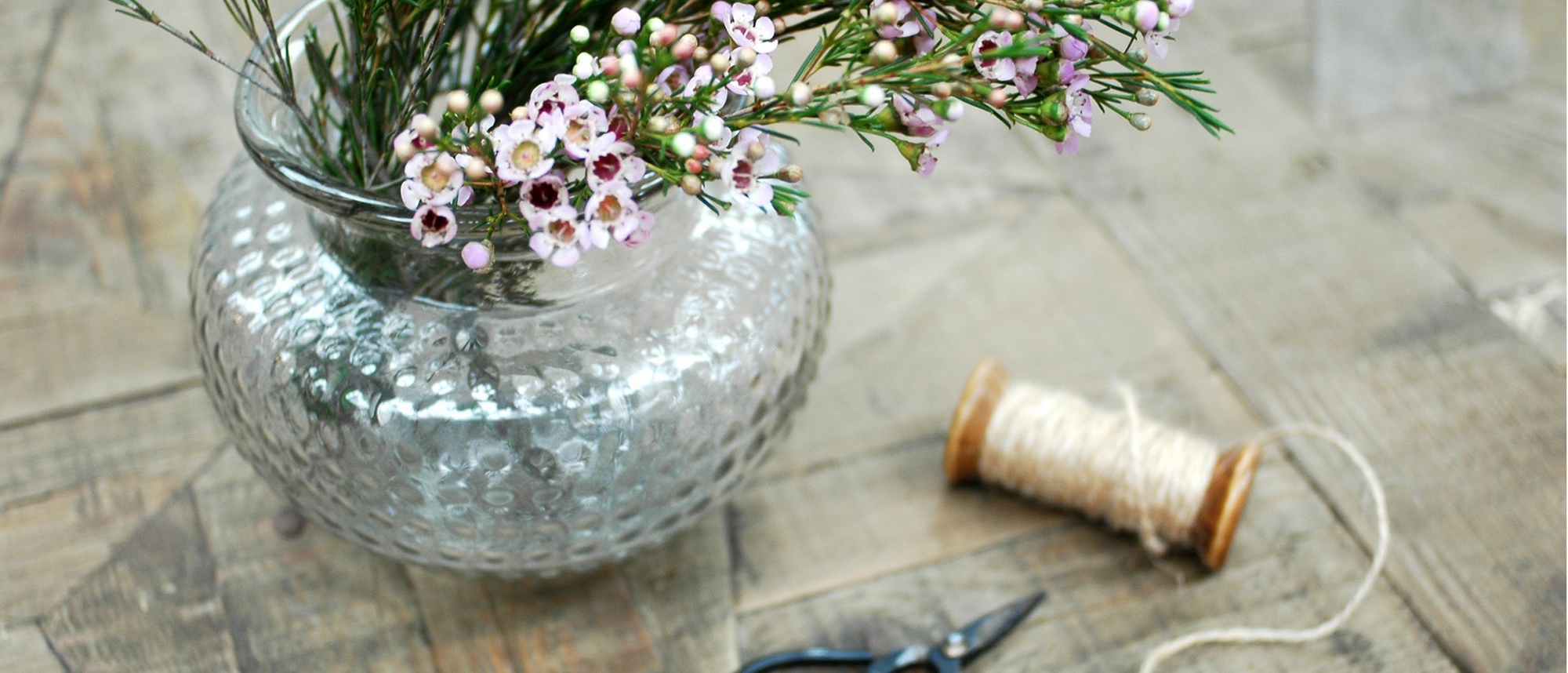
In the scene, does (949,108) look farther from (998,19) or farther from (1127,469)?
(1127,469)

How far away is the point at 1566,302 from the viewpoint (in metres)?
0.93

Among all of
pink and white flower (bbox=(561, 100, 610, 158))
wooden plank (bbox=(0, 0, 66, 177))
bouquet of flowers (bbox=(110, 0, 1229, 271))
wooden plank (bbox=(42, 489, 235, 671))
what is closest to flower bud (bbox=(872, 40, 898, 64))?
bouquet of flowers (bbox=(110, 0, 1229, 271))

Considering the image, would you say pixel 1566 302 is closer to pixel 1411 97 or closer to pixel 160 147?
pixel 1411 97

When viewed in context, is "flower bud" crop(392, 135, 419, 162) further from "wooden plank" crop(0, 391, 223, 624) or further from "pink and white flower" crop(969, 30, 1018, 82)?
"wooden plank" crop(0, 391, 223, 624)

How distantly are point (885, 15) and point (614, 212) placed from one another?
123 millimetres

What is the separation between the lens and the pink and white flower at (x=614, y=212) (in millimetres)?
443

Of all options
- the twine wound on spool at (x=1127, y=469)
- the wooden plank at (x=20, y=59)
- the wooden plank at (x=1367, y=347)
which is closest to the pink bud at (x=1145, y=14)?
the twine wound on spool at (x=1127, y=469)

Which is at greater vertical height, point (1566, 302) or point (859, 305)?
point (1566, 302)

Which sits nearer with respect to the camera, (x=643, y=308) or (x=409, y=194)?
(x=409, y=194)

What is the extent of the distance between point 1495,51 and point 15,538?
1279mm

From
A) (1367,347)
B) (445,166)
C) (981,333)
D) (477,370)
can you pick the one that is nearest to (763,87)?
(445,166)

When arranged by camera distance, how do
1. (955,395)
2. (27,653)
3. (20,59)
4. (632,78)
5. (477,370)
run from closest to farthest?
(632,78) < (477,370) < (27,653) < (955,395) < (20,59)

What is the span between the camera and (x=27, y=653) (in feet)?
2.29

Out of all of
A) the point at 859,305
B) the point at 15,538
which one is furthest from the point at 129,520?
the point at 859,305
